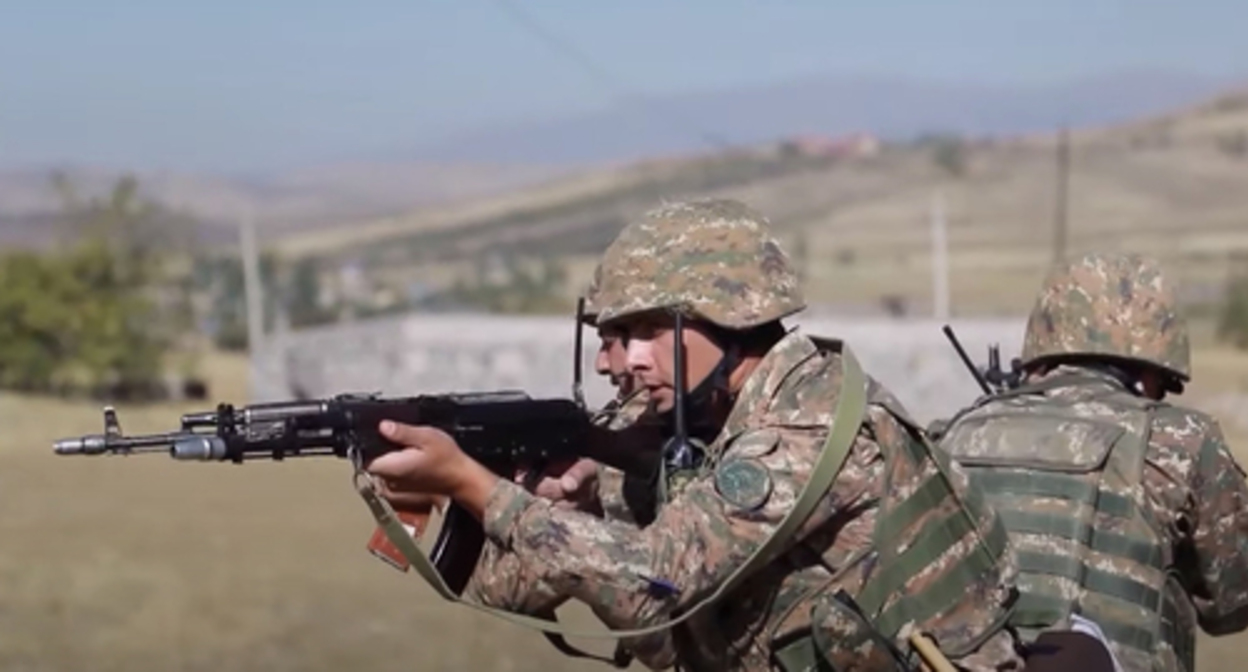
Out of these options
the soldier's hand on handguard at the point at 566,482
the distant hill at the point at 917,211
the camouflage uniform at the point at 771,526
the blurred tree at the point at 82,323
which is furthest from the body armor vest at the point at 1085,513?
the distant hill at the point at 917,211

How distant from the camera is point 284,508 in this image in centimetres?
1986

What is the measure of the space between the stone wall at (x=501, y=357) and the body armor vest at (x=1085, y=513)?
16.1m

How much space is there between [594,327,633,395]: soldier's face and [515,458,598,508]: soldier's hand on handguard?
282 mm

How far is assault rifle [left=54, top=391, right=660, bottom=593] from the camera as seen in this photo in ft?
13.0

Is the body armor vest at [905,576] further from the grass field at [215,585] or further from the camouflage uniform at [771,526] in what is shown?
the grass field at [215,585]

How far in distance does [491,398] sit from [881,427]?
0.71m

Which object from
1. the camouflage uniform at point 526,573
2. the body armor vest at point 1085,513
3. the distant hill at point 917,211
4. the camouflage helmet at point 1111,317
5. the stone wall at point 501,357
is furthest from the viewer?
the distant hill at point 917,211

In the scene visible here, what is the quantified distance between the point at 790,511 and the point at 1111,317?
1.89 m

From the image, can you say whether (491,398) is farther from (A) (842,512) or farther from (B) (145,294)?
(B) (145,294)

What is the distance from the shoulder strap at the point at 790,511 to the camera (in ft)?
12.8

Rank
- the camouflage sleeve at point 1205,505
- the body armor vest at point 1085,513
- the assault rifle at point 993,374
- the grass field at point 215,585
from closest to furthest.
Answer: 1. the body armor vest at point 1085,513
2. the camouflage sleeve at point 1205,505
3. the assault rifle at point 993,374
4. the grass field at point 215,585

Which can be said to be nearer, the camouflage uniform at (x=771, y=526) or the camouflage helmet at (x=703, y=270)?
Result: the camouflage uniform at (x=771, y=526)

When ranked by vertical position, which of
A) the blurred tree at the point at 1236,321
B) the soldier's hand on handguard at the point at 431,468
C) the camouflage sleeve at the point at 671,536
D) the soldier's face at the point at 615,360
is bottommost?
the blurred tree at the point at 1236,321

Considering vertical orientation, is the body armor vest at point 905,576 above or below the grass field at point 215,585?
above
